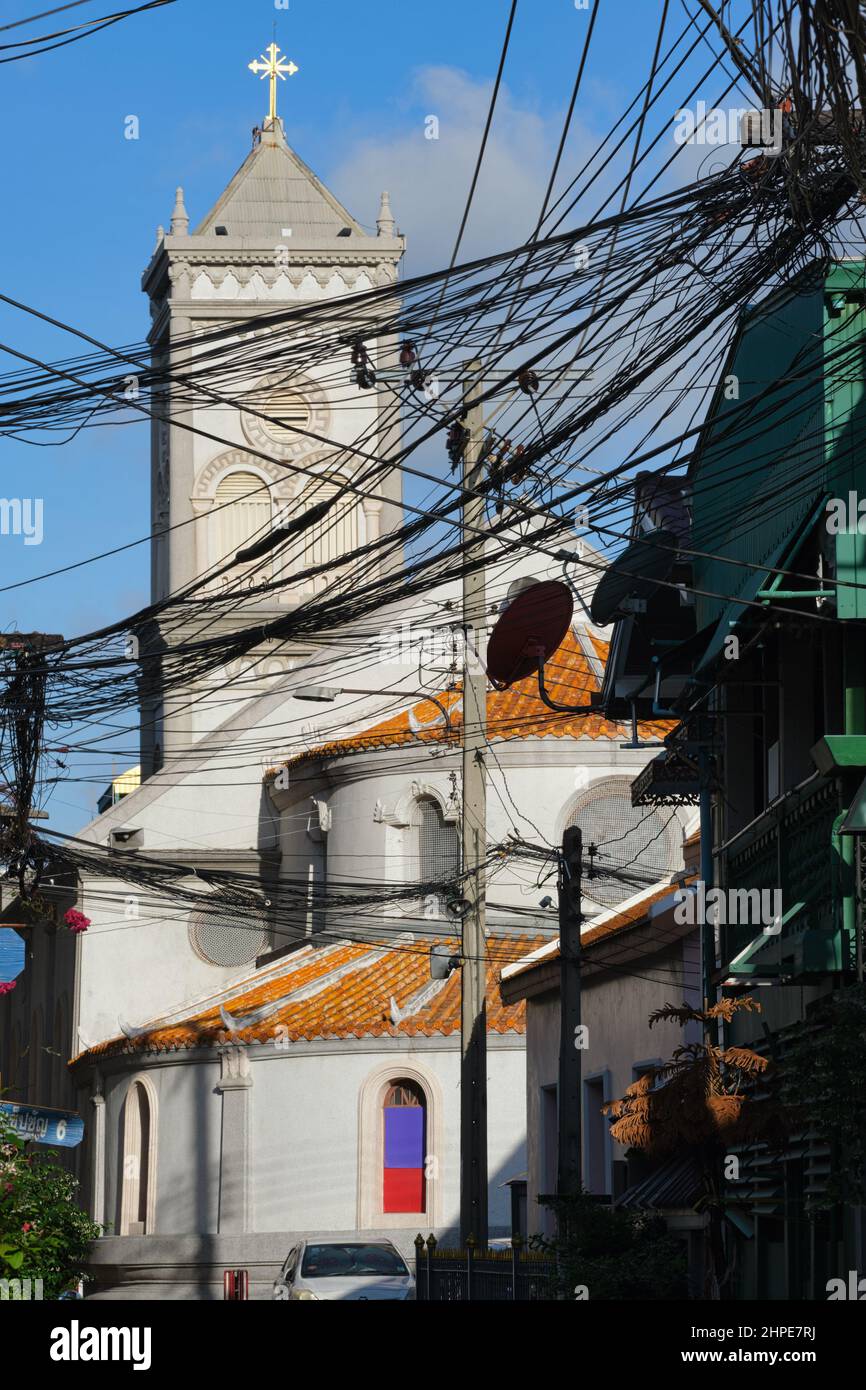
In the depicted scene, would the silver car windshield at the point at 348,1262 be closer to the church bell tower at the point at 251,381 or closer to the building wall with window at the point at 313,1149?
the building wall with window at the point at 313,1149

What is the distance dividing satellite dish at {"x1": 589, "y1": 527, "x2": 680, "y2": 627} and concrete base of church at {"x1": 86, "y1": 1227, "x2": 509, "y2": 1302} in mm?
16680

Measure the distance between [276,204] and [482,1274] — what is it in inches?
1844

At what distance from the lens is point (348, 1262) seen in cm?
2827

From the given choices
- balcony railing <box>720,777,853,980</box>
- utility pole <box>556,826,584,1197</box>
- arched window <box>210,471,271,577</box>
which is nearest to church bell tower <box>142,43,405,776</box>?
arched window <box>210,471,271,577</box>

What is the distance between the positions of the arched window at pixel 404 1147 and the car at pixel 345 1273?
22.0ft

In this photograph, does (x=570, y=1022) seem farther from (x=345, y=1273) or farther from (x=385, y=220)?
(x=385, y=220)

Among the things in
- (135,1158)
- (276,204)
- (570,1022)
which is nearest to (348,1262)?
(570,1022)

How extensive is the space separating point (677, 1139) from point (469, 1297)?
8.85m

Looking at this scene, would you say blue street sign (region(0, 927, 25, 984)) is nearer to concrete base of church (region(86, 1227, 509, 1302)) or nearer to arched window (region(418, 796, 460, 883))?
concrete base of church (region(86, 1227, 509, 1302))

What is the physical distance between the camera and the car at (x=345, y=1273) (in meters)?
26.9

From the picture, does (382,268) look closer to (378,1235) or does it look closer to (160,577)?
(160,577)

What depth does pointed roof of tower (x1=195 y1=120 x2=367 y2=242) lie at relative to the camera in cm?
6366
